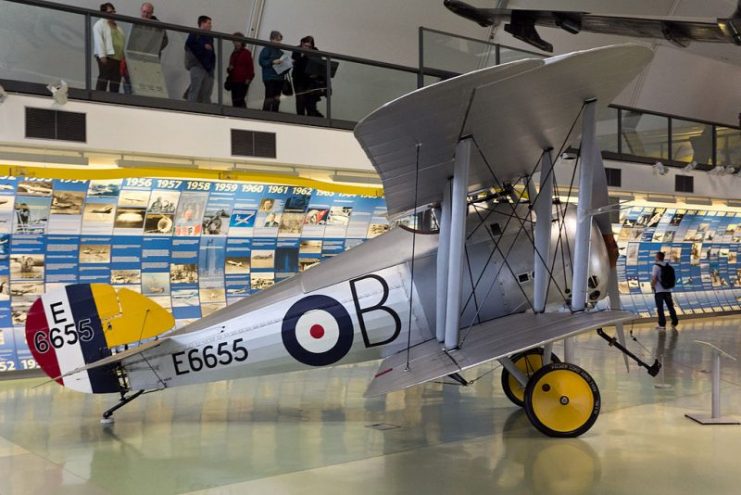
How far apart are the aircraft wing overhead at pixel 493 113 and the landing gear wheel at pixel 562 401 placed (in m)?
1.71

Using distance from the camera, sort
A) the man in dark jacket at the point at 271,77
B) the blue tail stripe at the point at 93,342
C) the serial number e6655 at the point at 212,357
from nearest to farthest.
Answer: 1. the blue tail stripe at the point at 93,342
2. the serial number e6655 at the point at 212,357
3. the man in dark jacket at the point at 271,77

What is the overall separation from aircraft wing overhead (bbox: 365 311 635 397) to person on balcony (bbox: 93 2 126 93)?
4583 mm

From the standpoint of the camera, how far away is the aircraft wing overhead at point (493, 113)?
4.25 meters

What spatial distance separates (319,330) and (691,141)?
11.2 meters

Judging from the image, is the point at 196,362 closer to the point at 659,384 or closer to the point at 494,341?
the point at 494,341

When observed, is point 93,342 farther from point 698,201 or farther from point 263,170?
point 698,201

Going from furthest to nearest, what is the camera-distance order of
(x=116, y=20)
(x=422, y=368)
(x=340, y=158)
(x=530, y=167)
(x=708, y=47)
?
1. (x=708, y=47)
2. (x=340, y=158)
3. (x=116, y=20)
4. (x=530, y=167)
5. (x=422, y=368)

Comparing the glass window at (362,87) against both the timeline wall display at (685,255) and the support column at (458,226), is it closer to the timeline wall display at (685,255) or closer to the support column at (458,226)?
the support column at (458,226)

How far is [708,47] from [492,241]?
1402 cm

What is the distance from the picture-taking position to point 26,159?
24.8ft

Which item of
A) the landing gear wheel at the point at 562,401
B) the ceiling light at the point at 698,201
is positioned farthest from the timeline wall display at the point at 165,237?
the ceiling light at the point at 698,201

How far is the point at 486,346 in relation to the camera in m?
4.94

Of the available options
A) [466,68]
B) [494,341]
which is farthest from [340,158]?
[494,341]

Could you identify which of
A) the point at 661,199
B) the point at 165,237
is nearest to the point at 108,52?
the point at 165,237
